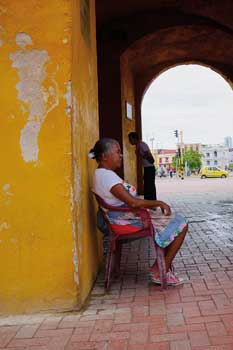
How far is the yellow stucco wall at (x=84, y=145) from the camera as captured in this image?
286cm

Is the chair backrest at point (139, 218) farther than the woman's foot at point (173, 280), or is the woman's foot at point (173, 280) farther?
the woman's foot at point (173, 280)

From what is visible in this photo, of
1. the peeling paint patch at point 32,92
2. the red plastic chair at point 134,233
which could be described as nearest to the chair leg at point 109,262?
the red plastic chair at point 134,233

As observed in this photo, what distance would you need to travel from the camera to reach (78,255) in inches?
110

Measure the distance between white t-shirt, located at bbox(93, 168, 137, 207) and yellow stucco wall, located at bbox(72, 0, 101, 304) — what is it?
0.35 ft

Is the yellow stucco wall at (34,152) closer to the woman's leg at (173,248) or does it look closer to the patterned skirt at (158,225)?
the patterned skirt at (158,225)

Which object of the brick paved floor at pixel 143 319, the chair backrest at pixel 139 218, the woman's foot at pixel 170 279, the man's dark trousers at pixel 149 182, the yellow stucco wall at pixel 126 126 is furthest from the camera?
the yellow stucco wall at pixel 126 126

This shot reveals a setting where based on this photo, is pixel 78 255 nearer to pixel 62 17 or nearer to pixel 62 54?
pixel 62 54

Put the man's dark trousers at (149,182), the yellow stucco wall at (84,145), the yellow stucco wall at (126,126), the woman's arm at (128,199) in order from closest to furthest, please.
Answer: the yellow stucco wall at (84,145) < the woman's arm at (128,199) < the man's dark trousers at (149,182) < the yellow stucco wall at (126,126)

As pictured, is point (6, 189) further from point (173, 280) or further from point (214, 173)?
point (214, 173)

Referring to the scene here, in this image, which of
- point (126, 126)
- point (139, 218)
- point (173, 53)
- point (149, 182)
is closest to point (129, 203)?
point (139, 218)

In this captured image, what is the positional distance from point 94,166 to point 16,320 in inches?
65.2

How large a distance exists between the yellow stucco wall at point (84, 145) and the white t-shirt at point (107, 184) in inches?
4.2

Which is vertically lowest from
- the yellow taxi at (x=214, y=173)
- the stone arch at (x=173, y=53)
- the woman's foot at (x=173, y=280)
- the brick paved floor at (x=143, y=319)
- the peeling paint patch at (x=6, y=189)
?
the yellow taxi at (x=214, y=173)

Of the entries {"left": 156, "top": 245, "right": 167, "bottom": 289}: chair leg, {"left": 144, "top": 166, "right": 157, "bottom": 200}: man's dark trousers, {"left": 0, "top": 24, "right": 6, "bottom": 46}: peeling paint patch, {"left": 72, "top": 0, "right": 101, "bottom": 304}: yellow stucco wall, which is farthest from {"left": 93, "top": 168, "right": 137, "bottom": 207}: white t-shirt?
{"left": 144, "top": 166, "right": 157, "bottom": 200}: man's dark trousers
